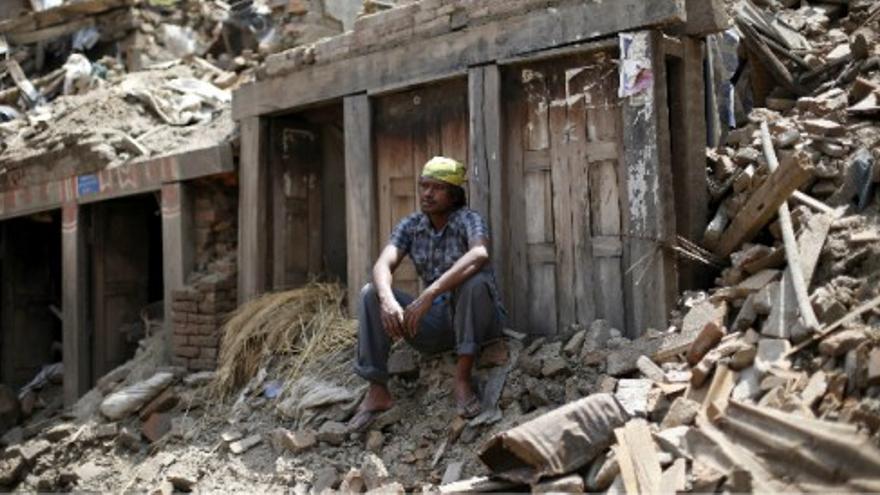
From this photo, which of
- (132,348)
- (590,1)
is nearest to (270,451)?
(590,1)

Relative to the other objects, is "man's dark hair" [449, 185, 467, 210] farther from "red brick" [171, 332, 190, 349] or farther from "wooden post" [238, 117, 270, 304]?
"red brick" [171, 332, 190, 349]

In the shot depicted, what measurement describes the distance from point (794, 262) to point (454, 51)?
2.62 meters

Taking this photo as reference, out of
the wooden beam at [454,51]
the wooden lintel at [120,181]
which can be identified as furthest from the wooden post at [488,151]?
the wooden lintel at [120,181]

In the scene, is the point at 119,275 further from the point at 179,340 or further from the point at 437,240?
the point at 437,240

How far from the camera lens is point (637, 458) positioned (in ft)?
11.9

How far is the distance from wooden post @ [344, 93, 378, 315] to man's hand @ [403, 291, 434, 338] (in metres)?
1.50

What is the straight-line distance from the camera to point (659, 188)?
16.0ft

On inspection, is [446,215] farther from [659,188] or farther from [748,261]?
[748,261]

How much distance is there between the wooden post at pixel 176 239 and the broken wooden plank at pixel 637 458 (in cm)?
474

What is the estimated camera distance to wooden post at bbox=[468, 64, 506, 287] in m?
5.48

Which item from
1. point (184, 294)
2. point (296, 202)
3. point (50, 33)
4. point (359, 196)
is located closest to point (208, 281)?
point (184, 294)

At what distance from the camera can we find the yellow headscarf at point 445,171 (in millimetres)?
5195

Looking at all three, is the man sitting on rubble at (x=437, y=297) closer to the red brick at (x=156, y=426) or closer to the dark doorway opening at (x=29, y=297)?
the red brick at (x=156, y=426)

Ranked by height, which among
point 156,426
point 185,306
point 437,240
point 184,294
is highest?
point 437,240
